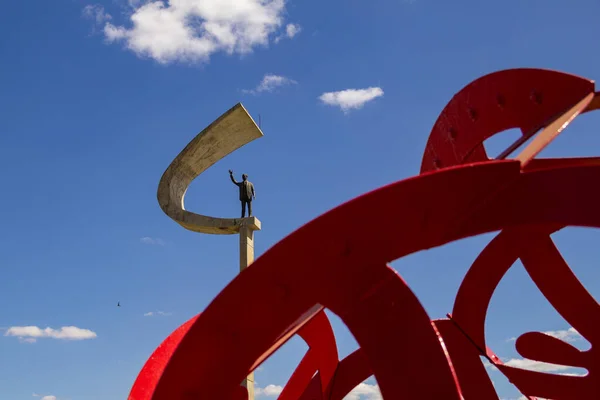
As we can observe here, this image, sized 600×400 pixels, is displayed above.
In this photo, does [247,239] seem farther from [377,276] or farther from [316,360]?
[377,276]

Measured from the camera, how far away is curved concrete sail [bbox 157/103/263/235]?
40.2 feet

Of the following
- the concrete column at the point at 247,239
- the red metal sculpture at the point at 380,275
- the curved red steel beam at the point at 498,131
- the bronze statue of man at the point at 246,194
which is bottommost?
the red metal sculpture at the point at 380,275

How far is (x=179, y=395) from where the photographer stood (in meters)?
4.29

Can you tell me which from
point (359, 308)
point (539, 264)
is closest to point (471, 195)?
point (359, 308)

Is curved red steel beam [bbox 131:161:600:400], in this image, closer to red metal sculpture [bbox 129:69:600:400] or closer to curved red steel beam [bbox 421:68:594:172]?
red metal sculpture [bbox 129:69:600:400]

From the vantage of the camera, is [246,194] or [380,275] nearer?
[380,275]

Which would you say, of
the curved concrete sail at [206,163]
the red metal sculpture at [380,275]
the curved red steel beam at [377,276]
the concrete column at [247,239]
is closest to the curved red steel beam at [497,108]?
the red metal sculpture at [380,275]

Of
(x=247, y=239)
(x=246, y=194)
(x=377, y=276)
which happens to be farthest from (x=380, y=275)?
(x=246, y=194)

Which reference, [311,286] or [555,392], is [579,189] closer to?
[311,286]

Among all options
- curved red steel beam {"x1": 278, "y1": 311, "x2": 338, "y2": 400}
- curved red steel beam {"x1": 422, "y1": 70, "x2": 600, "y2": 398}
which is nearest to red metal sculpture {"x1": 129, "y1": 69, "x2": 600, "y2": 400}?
curved red steel beam {"x1": 422, "y1": 70, "x2": 600, "y2": 398}

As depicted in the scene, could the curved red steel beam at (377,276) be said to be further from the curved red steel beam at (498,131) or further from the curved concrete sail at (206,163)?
the curved concrete sail at (206,163)

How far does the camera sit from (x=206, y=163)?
13.1 m

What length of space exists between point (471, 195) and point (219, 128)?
8791 millimetres

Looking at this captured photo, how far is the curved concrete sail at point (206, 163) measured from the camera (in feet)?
40.2
